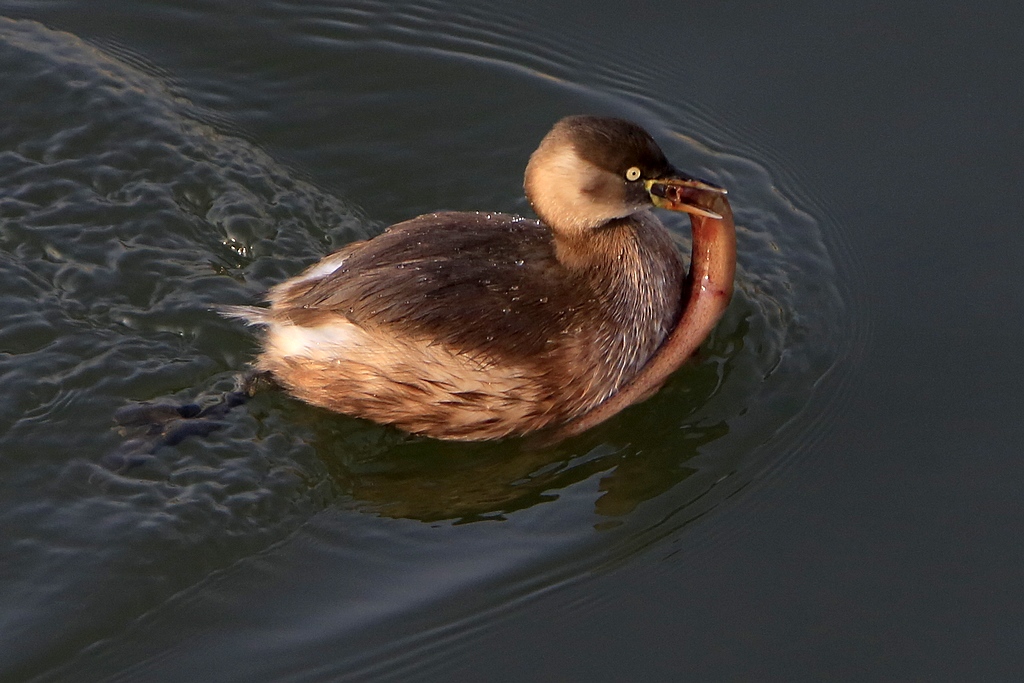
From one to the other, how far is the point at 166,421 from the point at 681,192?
2.36 m

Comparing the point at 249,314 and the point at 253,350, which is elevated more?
the point at 249,314

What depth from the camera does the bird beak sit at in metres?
5.79

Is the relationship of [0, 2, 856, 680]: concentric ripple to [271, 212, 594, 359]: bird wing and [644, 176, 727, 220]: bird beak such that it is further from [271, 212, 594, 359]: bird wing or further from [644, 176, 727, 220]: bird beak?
[644, 176, 727, 220]: bird beak

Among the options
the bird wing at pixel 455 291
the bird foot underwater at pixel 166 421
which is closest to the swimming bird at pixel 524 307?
the bird wing at pixel 455 291

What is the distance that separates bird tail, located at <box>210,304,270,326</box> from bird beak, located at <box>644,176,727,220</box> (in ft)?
5.67

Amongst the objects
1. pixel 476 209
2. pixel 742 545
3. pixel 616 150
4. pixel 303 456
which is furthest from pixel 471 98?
pixel 742 545

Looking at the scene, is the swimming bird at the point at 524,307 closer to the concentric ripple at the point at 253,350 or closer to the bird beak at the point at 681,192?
the bird beak at the point at 681,192

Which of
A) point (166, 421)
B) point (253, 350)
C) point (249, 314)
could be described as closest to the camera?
point (166, 421)

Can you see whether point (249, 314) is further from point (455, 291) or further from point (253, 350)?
point (455, 291)

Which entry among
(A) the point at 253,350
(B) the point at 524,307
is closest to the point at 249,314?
(A) the point at 253,350

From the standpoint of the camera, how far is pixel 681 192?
230 inches

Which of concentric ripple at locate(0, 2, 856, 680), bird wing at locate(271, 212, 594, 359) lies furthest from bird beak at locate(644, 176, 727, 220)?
concentric ripple at locate(0, 2, 856, 680)

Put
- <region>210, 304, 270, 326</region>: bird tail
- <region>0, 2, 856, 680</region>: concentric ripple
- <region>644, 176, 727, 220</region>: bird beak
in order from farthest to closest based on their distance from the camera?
<region>210, 304, 270, 326</region>: bird tail
<region>644, 176, 727, 220</region>: bird beak
<region>0, 2, 856, 680</region>: concentric ripple

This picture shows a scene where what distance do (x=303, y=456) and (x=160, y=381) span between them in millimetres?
769
